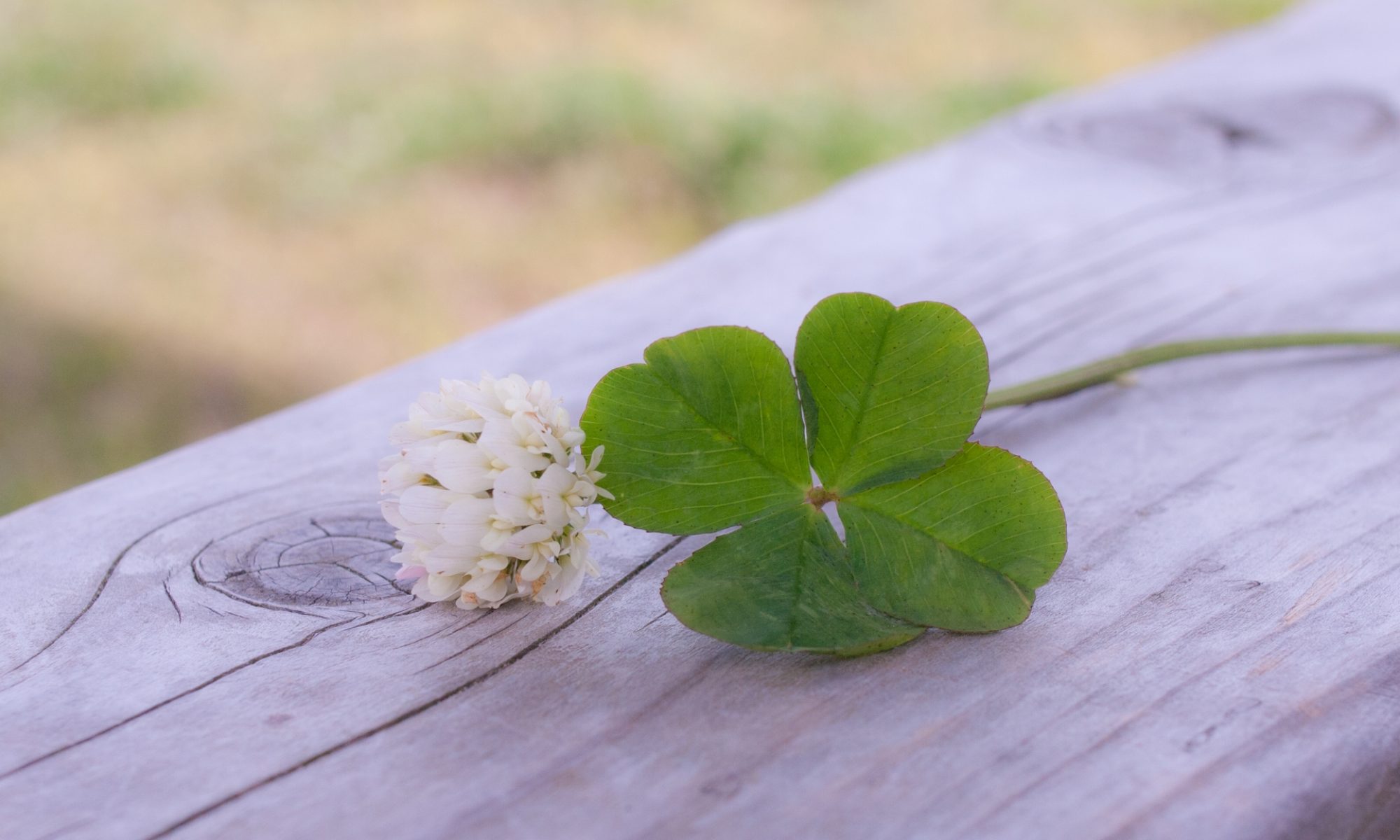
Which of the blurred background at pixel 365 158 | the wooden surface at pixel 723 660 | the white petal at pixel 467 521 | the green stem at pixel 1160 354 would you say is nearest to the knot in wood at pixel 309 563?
the wooden surface at pixel 723 660

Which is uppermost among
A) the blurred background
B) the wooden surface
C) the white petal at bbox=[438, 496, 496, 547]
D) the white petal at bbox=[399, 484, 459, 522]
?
the blurred background

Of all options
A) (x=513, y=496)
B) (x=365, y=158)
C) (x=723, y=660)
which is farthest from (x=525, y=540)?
(x=365, y=158)

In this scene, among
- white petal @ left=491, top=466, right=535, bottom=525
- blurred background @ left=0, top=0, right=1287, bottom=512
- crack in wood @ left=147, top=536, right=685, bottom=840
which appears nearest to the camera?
crack in wood @ left=147, top=536, right=685, bottom=840

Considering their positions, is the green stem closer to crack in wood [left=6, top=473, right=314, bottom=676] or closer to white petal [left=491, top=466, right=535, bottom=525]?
white petal [left=491, top=466, right=535, bottom=525]

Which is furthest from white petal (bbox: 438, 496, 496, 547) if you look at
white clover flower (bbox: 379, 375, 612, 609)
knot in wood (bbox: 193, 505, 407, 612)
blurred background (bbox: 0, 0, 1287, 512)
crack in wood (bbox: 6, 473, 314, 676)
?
blurred background (bbox: 0, 0, 1287, 512)

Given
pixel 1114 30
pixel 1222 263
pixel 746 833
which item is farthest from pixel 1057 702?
pixel 1114 30

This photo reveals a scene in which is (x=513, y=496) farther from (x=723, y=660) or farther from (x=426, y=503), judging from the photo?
(x=723, y=660)
